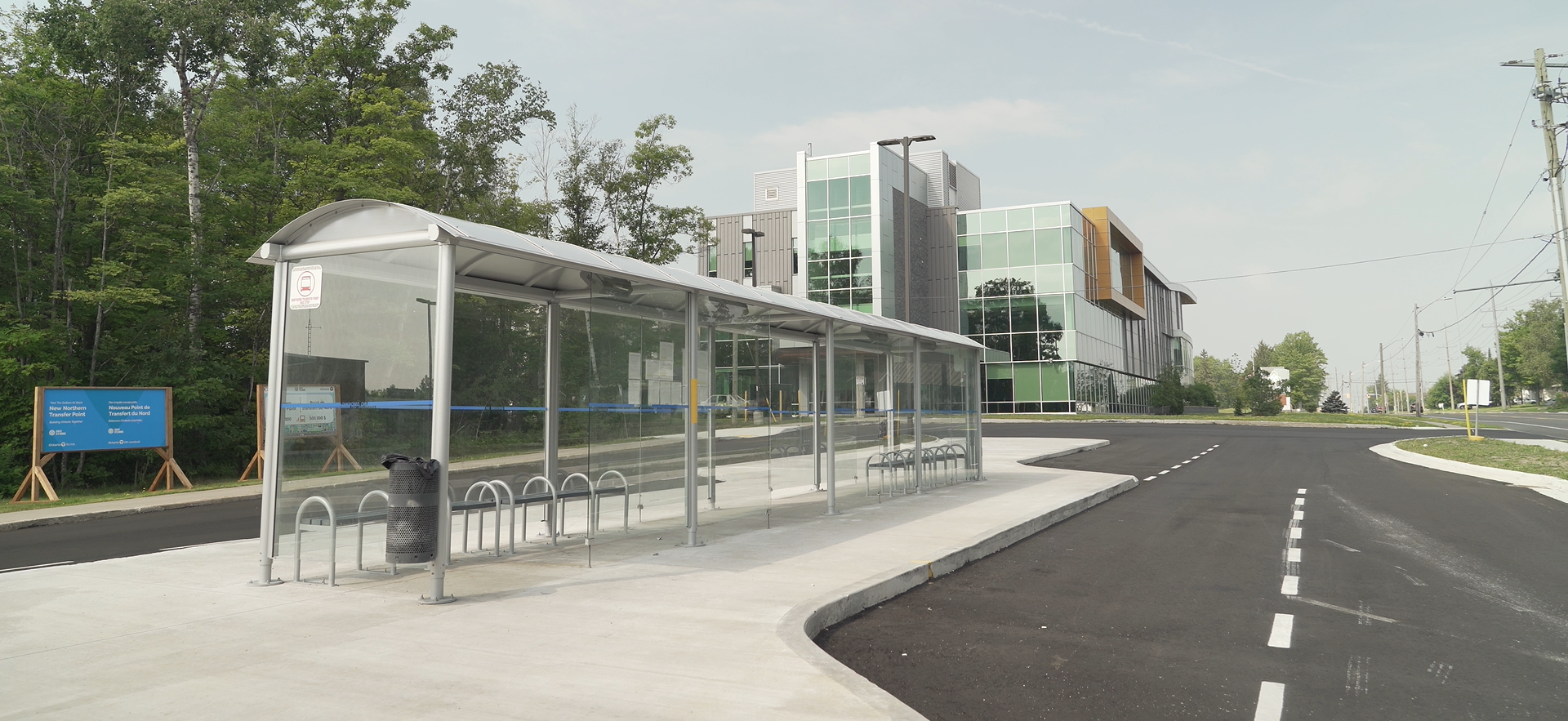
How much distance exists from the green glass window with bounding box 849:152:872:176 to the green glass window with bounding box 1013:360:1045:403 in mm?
12360

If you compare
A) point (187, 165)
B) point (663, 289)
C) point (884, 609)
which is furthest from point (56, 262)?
point (884, 609)

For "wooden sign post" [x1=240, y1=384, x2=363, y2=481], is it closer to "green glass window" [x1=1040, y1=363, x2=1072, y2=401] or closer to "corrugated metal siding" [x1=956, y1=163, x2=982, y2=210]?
"green glass window" [x1=1040, y1=363, x2=1072, y2=401]

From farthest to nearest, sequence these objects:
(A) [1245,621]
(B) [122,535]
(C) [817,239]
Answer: (C) [817,239] < (B) [122,535] < (A) [1245,621]

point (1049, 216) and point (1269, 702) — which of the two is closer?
point (1269, 702)

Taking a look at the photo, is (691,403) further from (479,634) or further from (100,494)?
(100,494)

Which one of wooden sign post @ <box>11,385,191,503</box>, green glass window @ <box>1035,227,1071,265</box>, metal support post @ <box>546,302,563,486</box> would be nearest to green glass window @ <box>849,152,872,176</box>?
green glass window @ <box>1035,227,1071,265</box>

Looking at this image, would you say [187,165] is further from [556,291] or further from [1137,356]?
[1137,356]

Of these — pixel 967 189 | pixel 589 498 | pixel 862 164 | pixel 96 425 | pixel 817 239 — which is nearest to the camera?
pixel 589 498

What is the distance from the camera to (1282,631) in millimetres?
6219

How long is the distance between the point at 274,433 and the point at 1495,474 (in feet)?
71.1

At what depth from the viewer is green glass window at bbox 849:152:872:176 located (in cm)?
4659

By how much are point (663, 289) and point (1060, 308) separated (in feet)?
137

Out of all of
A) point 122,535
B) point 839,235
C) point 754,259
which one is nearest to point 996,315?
point 839,235

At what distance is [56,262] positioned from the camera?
18188mm
